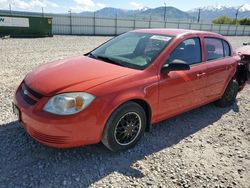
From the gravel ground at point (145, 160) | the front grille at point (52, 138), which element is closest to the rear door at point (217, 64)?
the gravel ground at point (145, 160)

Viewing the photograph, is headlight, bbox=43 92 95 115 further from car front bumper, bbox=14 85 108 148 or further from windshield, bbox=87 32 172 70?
windshield, bbox=87 32 172 70

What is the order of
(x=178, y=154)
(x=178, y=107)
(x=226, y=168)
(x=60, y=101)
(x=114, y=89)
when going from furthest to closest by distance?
1. (x=178, y=107)
2. (x=178, y=154)
3. (x=226, y=168)
4. (x=114, y=89)
5. (x=60, y=101)

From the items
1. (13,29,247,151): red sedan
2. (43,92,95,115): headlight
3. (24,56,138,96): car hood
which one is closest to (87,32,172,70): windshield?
(13,29,247,151): red sedan

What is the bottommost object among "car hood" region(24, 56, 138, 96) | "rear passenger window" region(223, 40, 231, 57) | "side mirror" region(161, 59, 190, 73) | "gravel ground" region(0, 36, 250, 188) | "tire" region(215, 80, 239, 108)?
"gravel ground" region(0, 36, 250, 188)

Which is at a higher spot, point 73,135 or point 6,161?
point 73,135

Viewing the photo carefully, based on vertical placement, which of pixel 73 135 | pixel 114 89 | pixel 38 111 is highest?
pixel 114 89

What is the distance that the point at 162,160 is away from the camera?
131 inches

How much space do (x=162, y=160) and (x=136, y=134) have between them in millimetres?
500

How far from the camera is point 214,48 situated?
4.73 m

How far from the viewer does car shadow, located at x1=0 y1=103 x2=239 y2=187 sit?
9.25 feet

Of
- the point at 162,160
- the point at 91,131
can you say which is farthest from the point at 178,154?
the point at 91,131

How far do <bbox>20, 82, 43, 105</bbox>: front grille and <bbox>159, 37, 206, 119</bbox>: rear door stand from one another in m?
1.66

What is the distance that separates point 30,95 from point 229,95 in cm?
411

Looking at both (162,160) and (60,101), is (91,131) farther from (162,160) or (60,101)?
(162,160)
